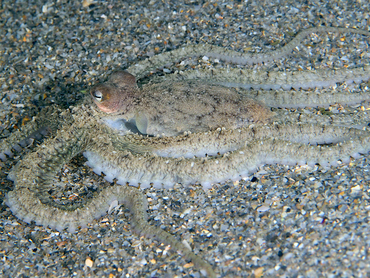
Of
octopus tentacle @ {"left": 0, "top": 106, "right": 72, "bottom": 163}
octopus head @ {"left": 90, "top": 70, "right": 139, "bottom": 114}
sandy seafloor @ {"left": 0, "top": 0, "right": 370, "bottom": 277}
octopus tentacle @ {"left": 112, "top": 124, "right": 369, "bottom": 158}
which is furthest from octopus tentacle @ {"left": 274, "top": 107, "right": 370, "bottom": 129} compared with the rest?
octopus tentacle @ {"left": 0, "top": 106, "right": 72, "bottom": 163}

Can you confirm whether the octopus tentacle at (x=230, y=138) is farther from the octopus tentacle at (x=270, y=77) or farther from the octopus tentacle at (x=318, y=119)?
the octopus tentacle at (x=270, y=77)

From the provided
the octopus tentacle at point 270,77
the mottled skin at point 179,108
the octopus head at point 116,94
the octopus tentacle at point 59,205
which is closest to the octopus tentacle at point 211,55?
the octopus tentacle at point 270,77

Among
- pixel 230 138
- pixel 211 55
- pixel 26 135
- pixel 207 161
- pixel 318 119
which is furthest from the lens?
pixel 211 55

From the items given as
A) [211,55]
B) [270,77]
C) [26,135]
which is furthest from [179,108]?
[26,135]

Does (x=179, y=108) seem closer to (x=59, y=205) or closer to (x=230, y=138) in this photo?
(x=230, y=138)

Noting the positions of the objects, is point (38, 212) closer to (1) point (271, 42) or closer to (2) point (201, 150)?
(2) point (201, 150)


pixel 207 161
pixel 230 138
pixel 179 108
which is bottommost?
pixel 207 161
